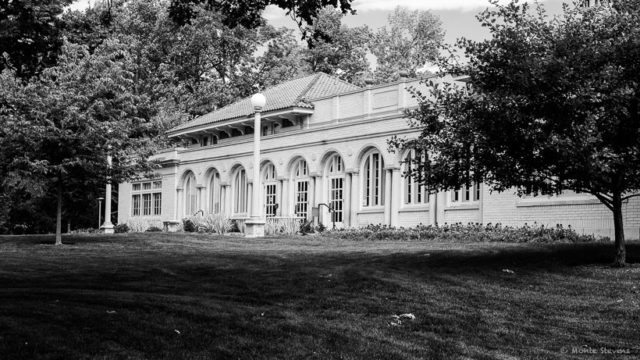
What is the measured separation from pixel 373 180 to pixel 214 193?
12.2m

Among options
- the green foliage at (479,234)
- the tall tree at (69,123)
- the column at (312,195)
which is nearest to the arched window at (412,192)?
the green foliage at (479,234)

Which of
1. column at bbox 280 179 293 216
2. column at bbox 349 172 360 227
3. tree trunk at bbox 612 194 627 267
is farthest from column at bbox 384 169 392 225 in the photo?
tree trunk at bbox 612 194 627 267

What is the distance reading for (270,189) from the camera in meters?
36.0

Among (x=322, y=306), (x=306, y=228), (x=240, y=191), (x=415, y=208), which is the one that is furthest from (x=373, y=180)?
(x=322, y=306)

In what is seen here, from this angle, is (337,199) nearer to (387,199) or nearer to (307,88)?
(387,199)

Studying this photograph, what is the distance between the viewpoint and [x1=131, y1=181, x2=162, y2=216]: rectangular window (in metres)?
45.2

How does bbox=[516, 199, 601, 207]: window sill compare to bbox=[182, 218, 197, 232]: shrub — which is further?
bbox=[182, 218, 197, 232]: shrub

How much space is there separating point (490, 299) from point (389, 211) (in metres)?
18.3

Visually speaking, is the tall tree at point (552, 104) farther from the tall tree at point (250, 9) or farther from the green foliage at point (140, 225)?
the green foliage at point (140, 225)

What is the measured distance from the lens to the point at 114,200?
5272 cm

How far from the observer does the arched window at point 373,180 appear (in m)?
30.3

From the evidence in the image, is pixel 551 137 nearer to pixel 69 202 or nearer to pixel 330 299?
pixel 330 299

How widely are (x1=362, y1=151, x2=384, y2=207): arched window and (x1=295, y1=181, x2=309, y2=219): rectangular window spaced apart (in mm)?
3410

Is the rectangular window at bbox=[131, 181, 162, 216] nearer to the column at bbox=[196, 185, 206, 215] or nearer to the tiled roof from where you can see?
the column at bbox=[196, 185, 206, 215]
